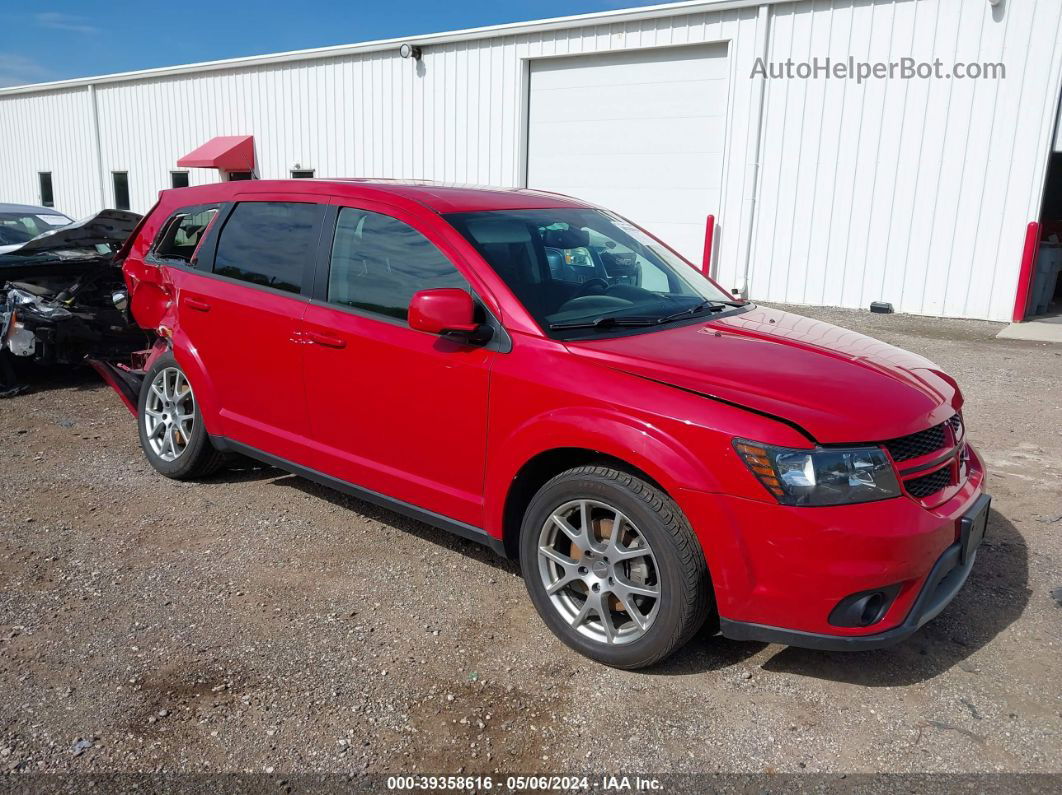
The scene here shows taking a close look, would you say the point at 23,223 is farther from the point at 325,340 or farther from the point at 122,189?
the point at 122,189

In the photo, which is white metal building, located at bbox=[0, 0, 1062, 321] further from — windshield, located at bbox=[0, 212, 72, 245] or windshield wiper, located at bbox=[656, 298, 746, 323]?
windshield wiper, located at bbox=[656, 298, 746, 323]

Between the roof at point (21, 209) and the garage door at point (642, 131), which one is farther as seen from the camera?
the garage door at point (642, 131)

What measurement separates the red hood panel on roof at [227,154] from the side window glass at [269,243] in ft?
53.7

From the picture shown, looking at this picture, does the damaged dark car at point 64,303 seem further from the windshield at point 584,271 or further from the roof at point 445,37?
the roof at point 445,37

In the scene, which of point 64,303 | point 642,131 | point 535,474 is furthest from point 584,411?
point 642,131

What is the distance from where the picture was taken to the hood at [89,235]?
742 centimetres

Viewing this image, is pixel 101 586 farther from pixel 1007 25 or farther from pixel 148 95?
pixel 148 95

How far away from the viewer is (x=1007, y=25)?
11055mm

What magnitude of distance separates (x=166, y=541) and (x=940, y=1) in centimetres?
1200

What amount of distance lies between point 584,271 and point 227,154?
18053 millimetres

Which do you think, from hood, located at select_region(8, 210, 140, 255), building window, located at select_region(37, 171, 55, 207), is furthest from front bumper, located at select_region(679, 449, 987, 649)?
building window, located at select_region(37, 171, 55, 207)

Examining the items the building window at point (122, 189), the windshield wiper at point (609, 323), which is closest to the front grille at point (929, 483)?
the windshield wiper at point (609, 323)

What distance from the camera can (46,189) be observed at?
25969 mm

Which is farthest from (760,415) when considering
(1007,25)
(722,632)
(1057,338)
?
(1007,25)
